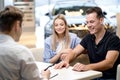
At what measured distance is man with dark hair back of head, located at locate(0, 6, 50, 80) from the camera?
175cm

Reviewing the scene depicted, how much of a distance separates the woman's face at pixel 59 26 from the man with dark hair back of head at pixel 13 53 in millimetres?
1822

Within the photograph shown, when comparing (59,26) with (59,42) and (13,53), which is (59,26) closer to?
(59,42)

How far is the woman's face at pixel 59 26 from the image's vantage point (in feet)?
12.0

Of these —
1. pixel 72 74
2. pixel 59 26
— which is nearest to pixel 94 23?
pixel 59 26

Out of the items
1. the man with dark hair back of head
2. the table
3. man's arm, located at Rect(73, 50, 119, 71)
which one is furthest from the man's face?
the man with dark hair back of head

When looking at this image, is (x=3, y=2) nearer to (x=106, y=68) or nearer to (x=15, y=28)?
(x=106, y=68)

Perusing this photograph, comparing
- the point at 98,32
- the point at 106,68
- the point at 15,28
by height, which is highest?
the point at 15,28

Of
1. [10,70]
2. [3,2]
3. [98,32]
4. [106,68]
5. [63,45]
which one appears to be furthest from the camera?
[3,2]

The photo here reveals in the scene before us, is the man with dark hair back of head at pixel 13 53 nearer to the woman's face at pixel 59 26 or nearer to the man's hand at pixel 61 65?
the man's hand at pixel 61 65

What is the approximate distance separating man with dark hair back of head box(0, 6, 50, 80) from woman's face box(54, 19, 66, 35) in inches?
71.7

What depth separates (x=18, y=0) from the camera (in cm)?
540

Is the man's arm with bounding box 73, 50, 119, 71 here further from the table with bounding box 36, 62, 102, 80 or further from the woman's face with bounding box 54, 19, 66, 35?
the woman's face with bounding box 54, 19, 66, 35

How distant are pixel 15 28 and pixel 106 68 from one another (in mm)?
1457

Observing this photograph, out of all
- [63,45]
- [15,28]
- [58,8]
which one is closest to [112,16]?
[58,8]
